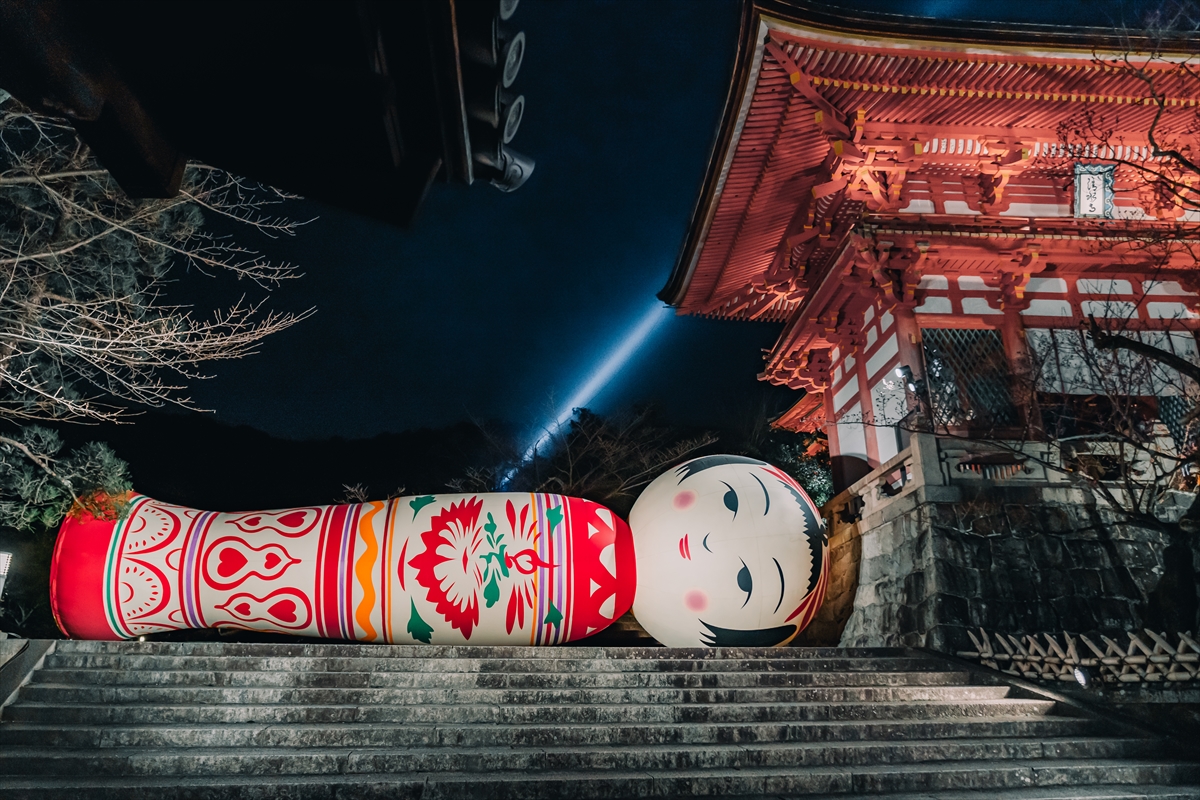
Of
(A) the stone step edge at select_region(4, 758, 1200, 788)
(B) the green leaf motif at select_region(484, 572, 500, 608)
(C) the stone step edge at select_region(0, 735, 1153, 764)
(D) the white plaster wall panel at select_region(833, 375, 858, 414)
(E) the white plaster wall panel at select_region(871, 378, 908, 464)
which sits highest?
(D) the white plaster wall panel at select_region(833, 375, 858, 414)

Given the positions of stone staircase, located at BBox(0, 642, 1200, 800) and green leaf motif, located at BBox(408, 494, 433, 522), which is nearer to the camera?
stone staircase, located at BBox(0, 642, 1200, 800)

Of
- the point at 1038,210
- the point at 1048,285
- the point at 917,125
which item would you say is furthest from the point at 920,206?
the point at 1048,285

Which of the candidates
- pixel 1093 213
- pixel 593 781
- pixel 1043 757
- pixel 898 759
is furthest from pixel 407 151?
pixel 1093 213

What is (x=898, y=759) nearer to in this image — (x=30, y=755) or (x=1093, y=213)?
(x=30, y=755)

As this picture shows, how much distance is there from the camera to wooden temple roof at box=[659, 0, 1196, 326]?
8984 millimetres

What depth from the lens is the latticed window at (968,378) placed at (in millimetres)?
9258

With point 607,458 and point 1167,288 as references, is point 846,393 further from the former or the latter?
point 607,458

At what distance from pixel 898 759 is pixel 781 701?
44.4 inches

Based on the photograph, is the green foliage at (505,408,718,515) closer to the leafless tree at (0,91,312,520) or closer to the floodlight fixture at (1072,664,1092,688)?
the leafless tree at (0,91,312,520)

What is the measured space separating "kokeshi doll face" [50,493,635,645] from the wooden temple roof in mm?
6302

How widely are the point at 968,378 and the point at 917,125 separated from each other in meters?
3.90

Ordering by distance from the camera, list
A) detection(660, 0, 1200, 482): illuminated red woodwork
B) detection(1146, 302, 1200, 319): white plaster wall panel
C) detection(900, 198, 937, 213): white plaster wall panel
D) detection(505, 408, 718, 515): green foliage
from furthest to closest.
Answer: detection(505, 408, 718, 515): green foliage
detection(900, 198, 937, 213): white plaster wall panel
detection(1146, 302, 1200, 319): white plaster wall panel
detection(660, 0, 1200, 482): illuminated red woodwork

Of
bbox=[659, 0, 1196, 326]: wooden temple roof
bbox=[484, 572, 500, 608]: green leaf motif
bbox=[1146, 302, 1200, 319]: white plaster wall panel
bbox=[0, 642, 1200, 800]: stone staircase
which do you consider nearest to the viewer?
bbox=[0, 642, 1200, 800]: stone staircase

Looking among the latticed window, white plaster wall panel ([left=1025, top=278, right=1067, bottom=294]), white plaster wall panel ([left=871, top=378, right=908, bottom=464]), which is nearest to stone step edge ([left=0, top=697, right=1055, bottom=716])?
the latticed window
